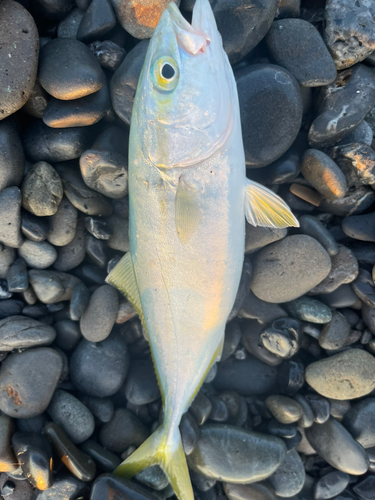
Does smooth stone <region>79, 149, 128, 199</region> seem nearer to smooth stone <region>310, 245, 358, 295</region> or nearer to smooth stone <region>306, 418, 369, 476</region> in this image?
smooth stone <region>310, 245, 358, 295</region>

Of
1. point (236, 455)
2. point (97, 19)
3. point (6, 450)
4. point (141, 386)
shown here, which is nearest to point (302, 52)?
point (97, 19)

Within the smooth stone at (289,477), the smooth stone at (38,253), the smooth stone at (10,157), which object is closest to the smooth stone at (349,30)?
the smooth stone at (10,157)

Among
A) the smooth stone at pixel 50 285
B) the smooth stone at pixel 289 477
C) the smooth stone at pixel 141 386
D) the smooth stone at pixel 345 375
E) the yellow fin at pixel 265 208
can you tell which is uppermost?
the yellow fin at pixel 265 208

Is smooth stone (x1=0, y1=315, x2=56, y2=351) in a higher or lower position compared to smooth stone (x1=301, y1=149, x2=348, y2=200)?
lower

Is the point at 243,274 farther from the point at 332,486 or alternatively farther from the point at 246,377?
the point at 332,486

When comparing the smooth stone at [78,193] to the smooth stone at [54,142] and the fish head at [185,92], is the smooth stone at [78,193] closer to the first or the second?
the smooth stone at [54,142]

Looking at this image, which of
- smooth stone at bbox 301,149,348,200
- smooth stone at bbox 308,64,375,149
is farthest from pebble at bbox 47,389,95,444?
smooth stone at bbox 308,64,375,149
